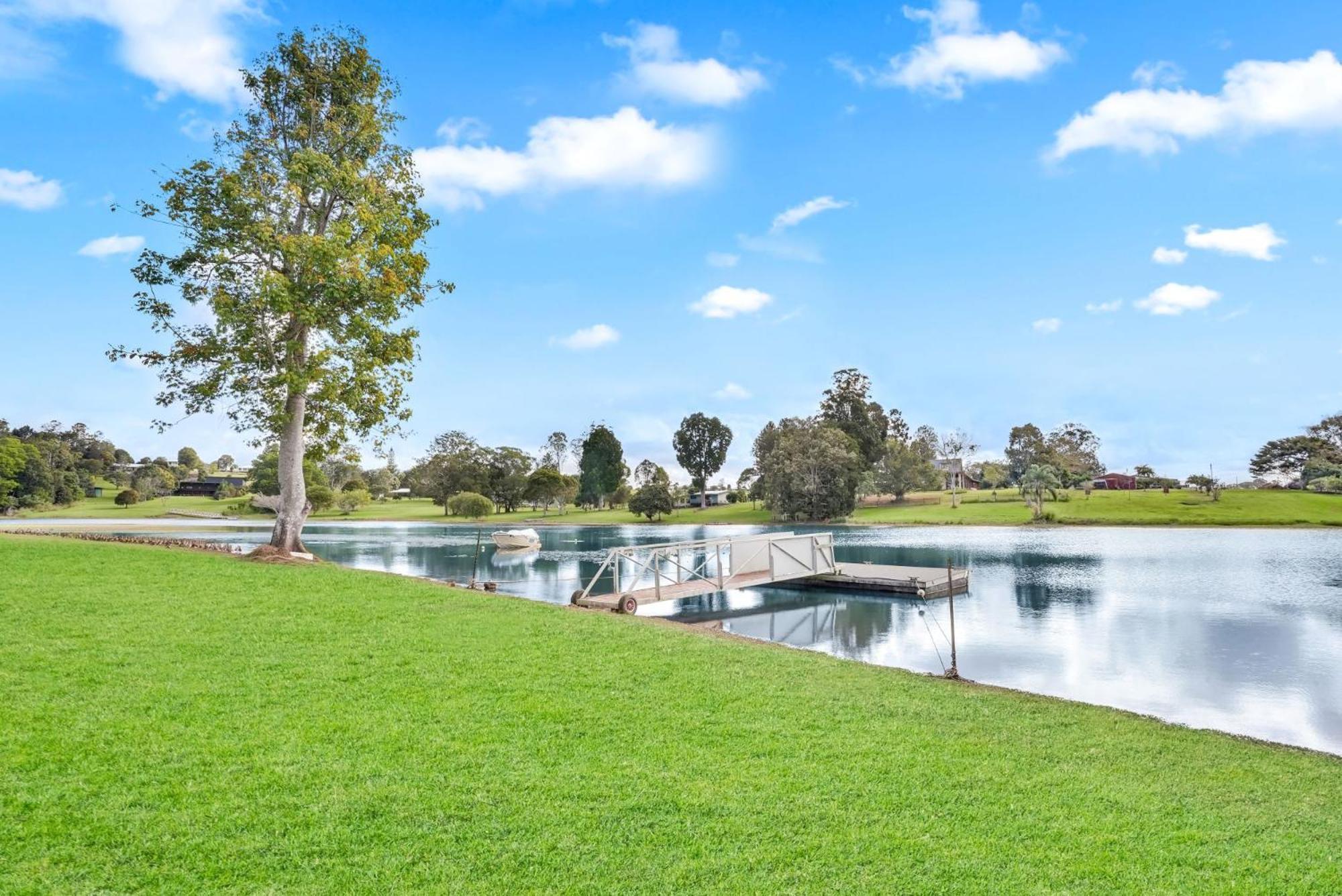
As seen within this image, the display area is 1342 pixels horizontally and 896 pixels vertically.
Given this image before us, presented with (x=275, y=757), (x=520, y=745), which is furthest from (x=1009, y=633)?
(x=275, y=757)

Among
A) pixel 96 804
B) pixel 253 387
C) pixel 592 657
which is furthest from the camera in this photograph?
pixel 253 387

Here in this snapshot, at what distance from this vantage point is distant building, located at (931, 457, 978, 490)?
98.6m

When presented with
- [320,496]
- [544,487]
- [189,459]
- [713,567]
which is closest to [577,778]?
[713,567]

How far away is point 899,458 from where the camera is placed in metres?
88.8

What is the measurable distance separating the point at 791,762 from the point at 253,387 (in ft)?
59.3

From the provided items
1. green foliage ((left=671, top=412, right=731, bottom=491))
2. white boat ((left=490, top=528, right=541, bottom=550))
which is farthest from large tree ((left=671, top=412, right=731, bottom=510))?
white boat ((left=490, top=528, right=541, bottom=550))

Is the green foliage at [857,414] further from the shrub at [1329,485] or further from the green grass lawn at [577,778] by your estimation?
the green grass lawn at [577,778]

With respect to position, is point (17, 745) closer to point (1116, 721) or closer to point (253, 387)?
point (1116, 721)

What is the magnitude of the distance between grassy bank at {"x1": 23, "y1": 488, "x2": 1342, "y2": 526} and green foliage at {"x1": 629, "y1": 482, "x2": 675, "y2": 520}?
1494 millimetres

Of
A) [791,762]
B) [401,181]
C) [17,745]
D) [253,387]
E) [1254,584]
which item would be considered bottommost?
[1254,584]

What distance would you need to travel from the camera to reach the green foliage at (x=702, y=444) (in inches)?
3782

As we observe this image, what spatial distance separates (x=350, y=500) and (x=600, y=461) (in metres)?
29.7

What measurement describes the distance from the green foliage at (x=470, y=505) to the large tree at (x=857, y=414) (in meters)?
38.1

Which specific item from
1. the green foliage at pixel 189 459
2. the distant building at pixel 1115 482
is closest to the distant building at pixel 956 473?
the distant building at pixel 1115 482
